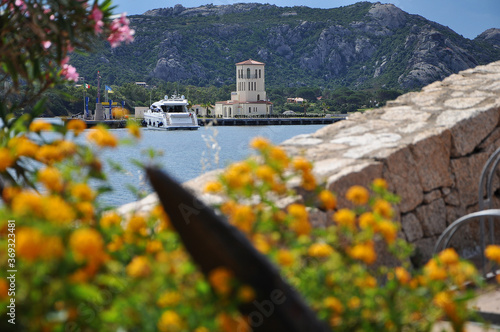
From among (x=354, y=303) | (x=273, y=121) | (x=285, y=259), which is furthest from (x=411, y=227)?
(x=273, y=121)

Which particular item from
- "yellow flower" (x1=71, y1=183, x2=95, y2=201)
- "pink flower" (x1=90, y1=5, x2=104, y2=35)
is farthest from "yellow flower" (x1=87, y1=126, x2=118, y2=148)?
"pink flower" (x1=90, y1=5, x2=104, y2=35)

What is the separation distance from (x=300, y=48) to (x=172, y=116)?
6788 centimetres

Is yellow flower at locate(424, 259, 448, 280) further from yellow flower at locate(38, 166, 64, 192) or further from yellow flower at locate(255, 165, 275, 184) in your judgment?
yellow flower at locate(38, 166, 64, 192)

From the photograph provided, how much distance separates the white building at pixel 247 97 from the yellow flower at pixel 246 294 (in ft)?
259

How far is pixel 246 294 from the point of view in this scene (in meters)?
0.91

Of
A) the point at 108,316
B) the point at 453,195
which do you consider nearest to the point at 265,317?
the point at 108,316

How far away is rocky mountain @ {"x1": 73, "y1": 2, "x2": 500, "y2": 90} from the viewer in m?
82.6

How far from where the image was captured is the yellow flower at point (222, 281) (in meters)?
0.91

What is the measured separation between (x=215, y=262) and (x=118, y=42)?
1.75 m

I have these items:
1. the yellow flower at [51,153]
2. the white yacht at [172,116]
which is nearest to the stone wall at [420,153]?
the yellow flower at [51,153]

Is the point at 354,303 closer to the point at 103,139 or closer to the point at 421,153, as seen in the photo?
the point at 103,139

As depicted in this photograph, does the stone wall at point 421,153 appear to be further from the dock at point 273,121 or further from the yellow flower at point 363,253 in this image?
the dock at point 273,121

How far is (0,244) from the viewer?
0.92 m

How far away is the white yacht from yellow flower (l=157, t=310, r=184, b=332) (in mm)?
44929
